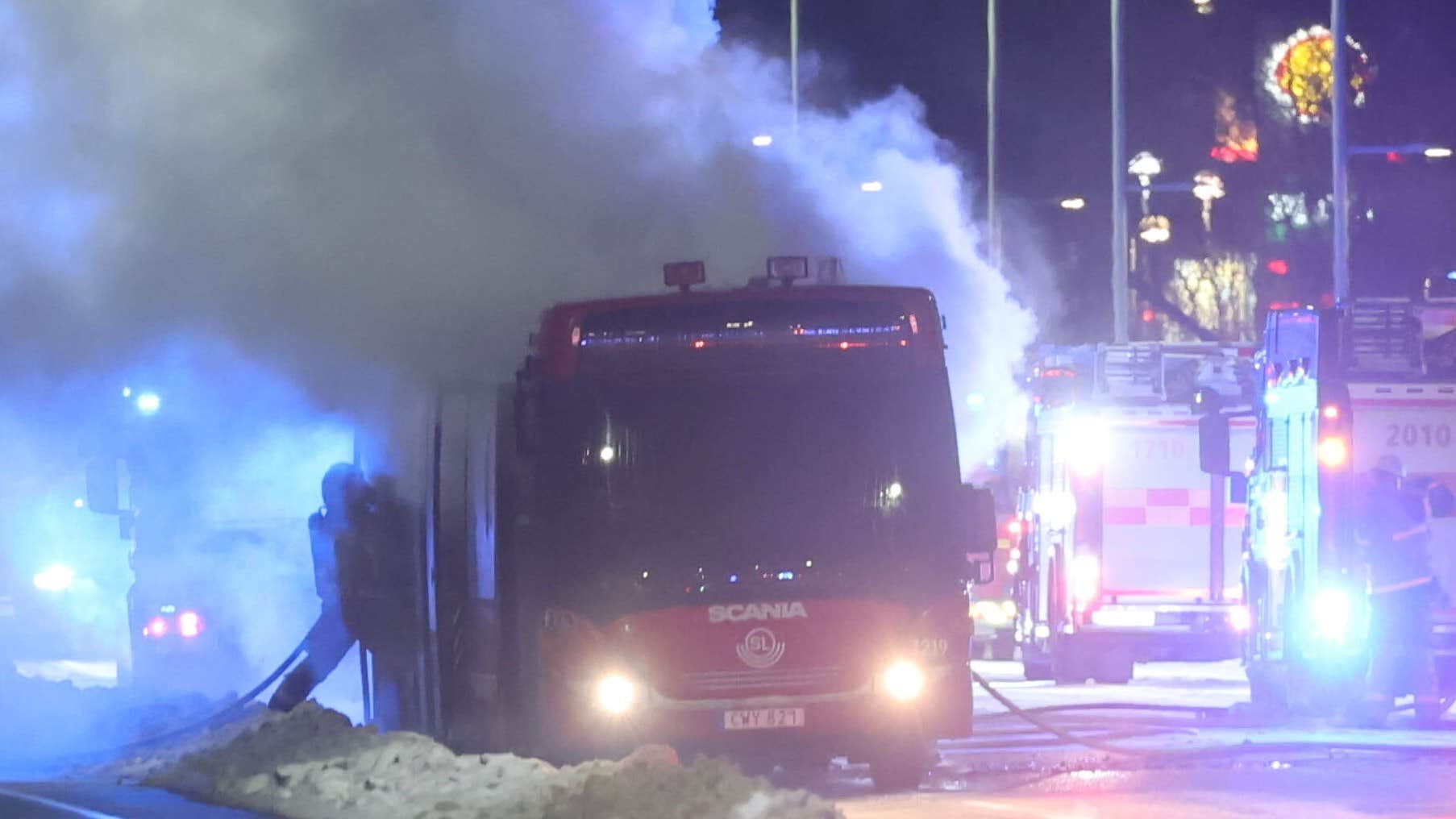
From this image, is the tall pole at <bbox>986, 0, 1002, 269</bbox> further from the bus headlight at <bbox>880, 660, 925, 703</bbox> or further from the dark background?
the bus headlight at <bbox>880, 660, 925, 703</bbox>

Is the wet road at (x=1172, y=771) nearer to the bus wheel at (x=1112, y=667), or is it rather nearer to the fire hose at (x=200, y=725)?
the bus wheel at (x=1112, y=667)

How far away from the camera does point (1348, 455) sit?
15938 millimetres

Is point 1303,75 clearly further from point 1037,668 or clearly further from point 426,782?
point 426,782

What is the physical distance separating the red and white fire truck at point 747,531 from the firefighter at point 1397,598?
14.2ft

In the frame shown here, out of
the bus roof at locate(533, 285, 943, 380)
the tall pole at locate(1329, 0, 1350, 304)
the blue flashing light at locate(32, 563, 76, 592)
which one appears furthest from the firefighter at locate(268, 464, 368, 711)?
the tall pole at locate(1329, 0, 1350, 304)

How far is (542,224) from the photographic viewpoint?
67.9 feet

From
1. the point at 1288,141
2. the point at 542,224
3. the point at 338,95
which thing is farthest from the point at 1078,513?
the point at 1288,141

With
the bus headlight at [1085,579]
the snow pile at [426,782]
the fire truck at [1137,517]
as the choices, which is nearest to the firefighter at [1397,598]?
the fire truck at [1137,517]

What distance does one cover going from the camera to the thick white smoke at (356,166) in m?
20.1

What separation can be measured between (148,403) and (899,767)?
34.5 ft

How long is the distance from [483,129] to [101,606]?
12453 millimetres

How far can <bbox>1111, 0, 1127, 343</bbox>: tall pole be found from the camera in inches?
1355

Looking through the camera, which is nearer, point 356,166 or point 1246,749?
point 1246,749

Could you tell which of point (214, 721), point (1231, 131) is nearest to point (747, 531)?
point (214, 721)
